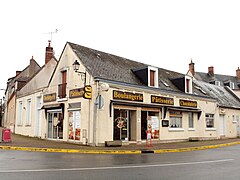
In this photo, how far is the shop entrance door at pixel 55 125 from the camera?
20.2 meters

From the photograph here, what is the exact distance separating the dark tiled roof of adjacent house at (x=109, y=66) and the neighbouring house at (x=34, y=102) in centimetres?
533

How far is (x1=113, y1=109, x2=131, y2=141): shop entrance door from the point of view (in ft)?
59.7

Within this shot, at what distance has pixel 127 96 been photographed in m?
18.5

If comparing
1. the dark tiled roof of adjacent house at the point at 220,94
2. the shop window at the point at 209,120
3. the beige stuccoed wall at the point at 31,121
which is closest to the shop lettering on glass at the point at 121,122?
the beige stuccoed wall at the point at 31,121

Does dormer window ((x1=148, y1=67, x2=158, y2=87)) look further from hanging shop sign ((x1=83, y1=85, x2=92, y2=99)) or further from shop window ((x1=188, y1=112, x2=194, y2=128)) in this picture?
hanging shop sign ((x1=83, y1=85, x2=92, y2=99))

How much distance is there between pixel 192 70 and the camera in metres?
47.8

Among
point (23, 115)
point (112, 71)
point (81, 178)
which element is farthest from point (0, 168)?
point (23, 115)

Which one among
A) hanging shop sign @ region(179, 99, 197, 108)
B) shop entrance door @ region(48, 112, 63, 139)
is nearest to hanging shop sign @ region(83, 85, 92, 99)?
shop entrance door @ region(48, 112, 63, 139)

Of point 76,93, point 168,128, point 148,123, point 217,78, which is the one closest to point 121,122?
point 148,123

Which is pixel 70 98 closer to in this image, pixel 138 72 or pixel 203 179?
pixel 138 72

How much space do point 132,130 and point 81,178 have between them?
1231cm

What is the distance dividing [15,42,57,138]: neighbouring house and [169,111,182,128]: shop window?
1024 cm

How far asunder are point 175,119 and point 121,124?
615 centimetres

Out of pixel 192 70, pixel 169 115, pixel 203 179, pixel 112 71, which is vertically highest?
pixel 192 70
